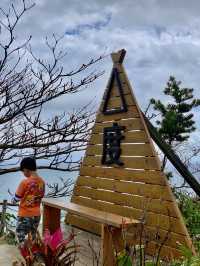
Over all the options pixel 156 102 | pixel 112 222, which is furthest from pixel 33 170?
pixel 156 102

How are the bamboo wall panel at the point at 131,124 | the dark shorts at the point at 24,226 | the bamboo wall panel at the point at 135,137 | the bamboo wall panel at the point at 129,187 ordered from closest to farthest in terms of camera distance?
1. the bamboo wall panel at the point at 129,187
2. the dark shorts at the point at 24,226
3. the bamboo wall panel at the point at 135,137
4. the bamboo wall panel at the point at 131,124

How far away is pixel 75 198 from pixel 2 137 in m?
1.78

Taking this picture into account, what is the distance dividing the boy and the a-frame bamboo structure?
1307mm

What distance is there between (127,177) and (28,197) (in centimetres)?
157

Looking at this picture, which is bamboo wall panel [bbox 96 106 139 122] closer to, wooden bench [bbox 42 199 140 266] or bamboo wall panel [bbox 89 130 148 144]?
bamboo wall panel [bbox 89 130 148 144]

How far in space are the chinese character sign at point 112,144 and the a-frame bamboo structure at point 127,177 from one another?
0.04m

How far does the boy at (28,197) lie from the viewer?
6.62 metres

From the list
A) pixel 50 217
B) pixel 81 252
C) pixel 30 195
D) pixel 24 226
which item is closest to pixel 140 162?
pixel 81 252

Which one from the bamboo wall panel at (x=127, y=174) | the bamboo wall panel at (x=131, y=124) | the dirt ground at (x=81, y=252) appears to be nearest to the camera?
the dirt ground at (x=81, y=252)

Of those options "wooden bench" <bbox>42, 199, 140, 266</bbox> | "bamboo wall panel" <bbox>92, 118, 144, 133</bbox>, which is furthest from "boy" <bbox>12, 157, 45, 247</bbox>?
"bamboo wall panel" <bbox>92, 118, 144, 133</bbox>

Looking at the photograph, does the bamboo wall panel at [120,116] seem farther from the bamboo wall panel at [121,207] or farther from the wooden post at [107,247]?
the wooden post at [107,247]

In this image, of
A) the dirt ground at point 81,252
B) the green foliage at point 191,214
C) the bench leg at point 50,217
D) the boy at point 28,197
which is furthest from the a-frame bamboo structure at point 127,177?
the boy at point 28,197

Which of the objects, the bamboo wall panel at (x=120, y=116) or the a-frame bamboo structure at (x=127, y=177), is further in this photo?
the bamboo wall panel at (x=120, y=116)

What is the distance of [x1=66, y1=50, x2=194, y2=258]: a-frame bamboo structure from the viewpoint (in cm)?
630
